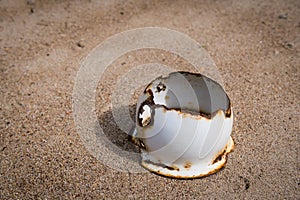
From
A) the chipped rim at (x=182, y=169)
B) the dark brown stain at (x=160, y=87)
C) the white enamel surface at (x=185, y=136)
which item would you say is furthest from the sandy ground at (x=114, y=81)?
the dark brown stain at (x=160, y=87)

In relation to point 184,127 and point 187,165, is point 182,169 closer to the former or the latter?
point 187,165

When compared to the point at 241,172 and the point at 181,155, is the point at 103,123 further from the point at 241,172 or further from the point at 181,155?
the point at 241,172

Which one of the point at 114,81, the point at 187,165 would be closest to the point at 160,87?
the point at 187,165

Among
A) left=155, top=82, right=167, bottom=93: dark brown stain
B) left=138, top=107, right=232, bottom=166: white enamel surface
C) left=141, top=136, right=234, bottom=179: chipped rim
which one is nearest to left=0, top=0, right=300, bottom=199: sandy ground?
left=141, top=136, right=234, bottom=179: chipped rim

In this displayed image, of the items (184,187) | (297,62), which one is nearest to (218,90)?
(184,187)

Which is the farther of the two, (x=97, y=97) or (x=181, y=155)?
(x=97, y=97)

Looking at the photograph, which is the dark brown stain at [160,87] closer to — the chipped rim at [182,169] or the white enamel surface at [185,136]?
the white enamel surface at [185,136]
